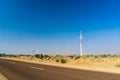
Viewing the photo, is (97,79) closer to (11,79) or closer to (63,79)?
(63,79)

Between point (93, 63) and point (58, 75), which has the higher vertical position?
point (93, 63)

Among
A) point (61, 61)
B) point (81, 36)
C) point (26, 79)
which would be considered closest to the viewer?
point (26, 79)

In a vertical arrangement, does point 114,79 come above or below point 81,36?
below

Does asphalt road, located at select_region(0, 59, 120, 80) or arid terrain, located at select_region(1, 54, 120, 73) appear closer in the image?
asphalt road, located at select_region(0, 59, 120, 80)

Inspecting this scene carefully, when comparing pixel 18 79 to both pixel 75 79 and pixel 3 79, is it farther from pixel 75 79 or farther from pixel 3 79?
pixel 75 79

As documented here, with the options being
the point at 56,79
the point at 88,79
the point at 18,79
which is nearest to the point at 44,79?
the point at 56,79

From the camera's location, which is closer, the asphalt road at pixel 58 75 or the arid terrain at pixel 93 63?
the asphalt road at pixel 58 75

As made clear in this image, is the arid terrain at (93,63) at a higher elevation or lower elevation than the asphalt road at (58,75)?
higher

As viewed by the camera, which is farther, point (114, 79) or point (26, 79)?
point (26, 79)

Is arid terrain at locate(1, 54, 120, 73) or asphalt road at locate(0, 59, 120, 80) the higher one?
arid terrain at locate(1, 54, 120, 73)

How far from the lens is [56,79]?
1331 cm

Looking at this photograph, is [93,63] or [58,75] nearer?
[58,75]

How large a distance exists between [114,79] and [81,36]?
121ft

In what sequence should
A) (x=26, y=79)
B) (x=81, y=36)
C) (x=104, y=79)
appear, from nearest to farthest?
(x=104, y=79) → (x=26, y=79) → (x=81, y=36)
